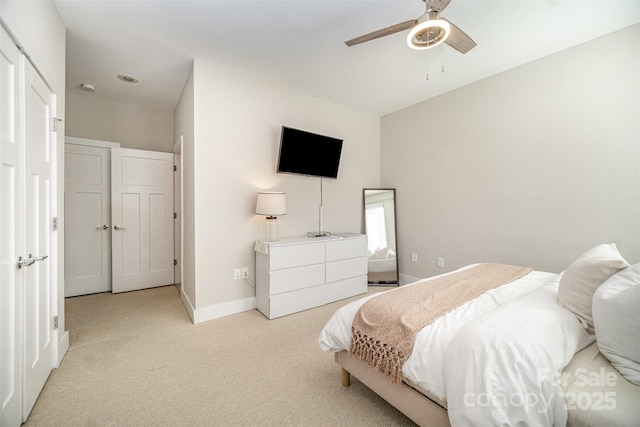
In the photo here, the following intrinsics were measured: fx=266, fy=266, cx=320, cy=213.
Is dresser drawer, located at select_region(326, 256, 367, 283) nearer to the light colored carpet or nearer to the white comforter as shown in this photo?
the light colored carpet

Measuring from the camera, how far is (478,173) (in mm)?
3191

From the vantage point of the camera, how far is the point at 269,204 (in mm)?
2914

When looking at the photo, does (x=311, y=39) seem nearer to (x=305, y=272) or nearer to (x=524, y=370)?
(x=305, y=272)

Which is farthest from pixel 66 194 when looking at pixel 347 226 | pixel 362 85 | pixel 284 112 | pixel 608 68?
pixel 608 68

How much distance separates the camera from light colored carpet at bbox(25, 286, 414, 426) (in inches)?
59.5

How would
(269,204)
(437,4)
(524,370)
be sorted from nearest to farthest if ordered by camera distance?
(524,370) < (437,4) < (269,204)

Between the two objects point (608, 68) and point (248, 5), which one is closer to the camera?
point (248, 5)

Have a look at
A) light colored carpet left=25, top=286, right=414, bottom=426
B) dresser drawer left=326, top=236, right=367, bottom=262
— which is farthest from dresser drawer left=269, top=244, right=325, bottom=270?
light colored carpet left=25, top=286, right=414, bottom=426

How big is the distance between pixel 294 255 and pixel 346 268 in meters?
0.80

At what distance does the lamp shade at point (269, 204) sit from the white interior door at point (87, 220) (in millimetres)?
2370

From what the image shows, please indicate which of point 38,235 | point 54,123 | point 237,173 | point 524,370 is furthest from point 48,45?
point 524,370

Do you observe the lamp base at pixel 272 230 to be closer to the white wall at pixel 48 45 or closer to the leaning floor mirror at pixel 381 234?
the leaning floor mirror at pixel 381 234

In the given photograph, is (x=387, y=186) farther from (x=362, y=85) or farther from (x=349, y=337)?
(x=349, y=337)

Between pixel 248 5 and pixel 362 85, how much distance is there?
1.68 meters
